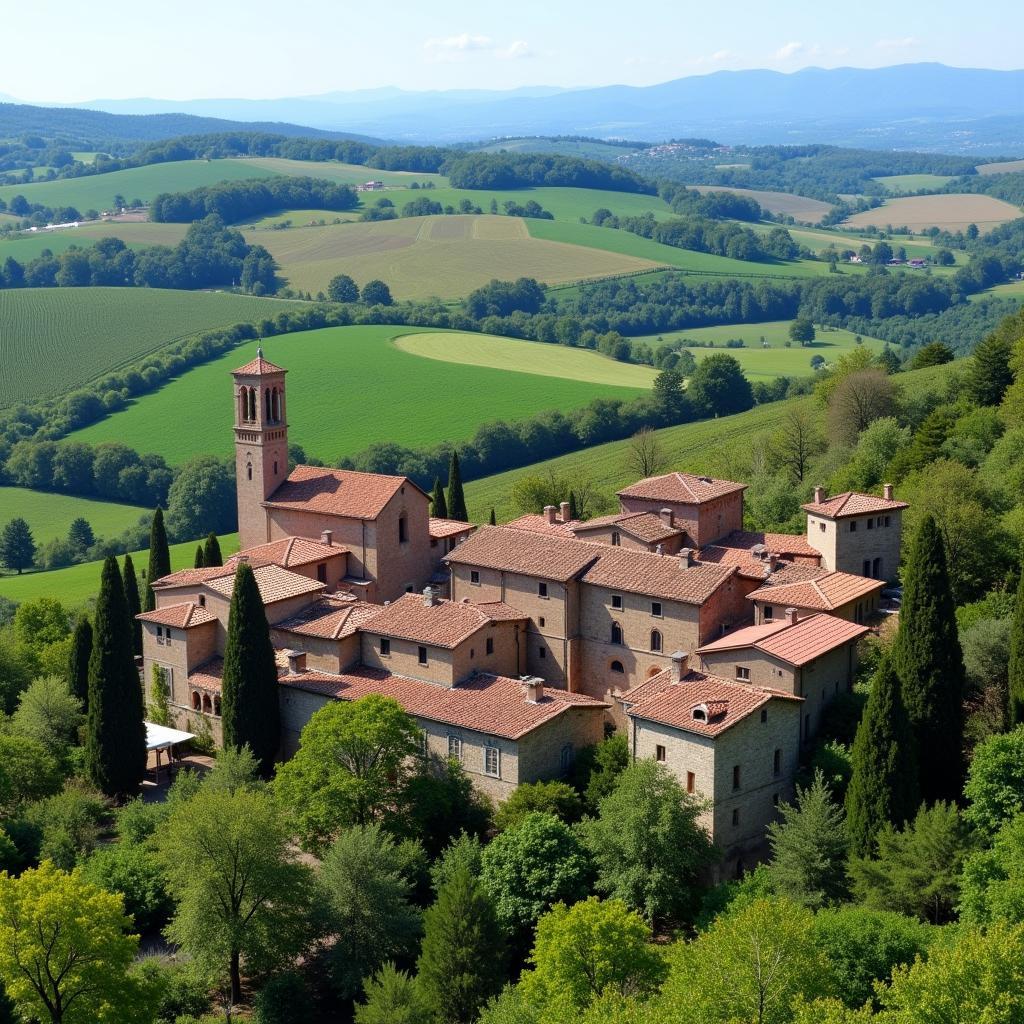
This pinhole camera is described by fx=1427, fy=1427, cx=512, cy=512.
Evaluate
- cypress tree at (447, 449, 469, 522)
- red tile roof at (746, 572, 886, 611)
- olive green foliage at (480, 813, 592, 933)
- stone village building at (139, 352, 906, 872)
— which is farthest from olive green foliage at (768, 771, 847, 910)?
cypress tree at (447, 449, 469, 522)

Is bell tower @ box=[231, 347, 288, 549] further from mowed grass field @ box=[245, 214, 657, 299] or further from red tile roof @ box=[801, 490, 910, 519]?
mowed grass field @ box=[245, 214, 657, 299]

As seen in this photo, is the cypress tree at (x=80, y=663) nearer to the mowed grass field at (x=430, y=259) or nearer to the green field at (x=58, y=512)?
the green field at (x=58, y=512)

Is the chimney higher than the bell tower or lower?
lower

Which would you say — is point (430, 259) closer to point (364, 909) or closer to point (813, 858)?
point (364, 909)

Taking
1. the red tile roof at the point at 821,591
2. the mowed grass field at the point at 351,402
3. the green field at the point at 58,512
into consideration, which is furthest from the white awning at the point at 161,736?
the mowed grass field at the point at 351,402

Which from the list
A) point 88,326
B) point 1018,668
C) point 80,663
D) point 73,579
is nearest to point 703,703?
point 1018,668
